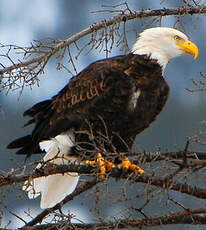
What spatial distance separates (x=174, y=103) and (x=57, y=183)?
39.9 m

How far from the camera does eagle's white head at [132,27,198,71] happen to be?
301 inches

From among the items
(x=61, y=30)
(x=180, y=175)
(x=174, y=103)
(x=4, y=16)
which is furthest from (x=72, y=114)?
(x=4, y=16)

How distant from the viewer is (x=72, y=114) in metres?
7.40

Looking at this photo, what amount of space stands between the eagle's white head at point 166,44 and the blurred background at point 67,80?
0.17 m

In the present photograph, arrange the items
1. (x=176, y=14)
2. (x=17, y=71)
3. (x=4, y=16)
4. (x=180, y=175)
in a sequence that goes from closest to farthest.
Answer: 1. (x=180, y=175)
2. (x=17, y=71)
3. (x=176, y=14)
4. (x=4, y=16)

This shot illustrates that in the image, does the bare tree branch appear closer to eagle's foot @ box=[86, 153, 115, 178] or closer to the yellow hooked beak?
the yellow hooked beak

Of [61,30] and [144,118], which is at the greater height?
[144,118]

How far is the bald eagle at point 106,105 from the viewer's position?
7.23 metres

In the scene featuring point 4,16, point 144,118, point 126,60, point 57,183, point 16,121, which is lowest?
point 4,16

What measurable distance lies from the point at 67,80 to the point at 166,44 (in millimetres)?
6722

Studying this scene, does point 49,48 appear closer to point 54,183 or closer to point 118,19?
point 118,19

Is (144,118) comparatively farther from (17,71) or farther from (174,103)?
(174,103)

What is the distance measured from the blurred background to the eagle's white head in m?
0.17

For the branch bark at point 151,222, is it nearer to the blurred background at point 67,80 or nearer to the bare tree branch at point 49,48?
the blurred background at point 67,80
